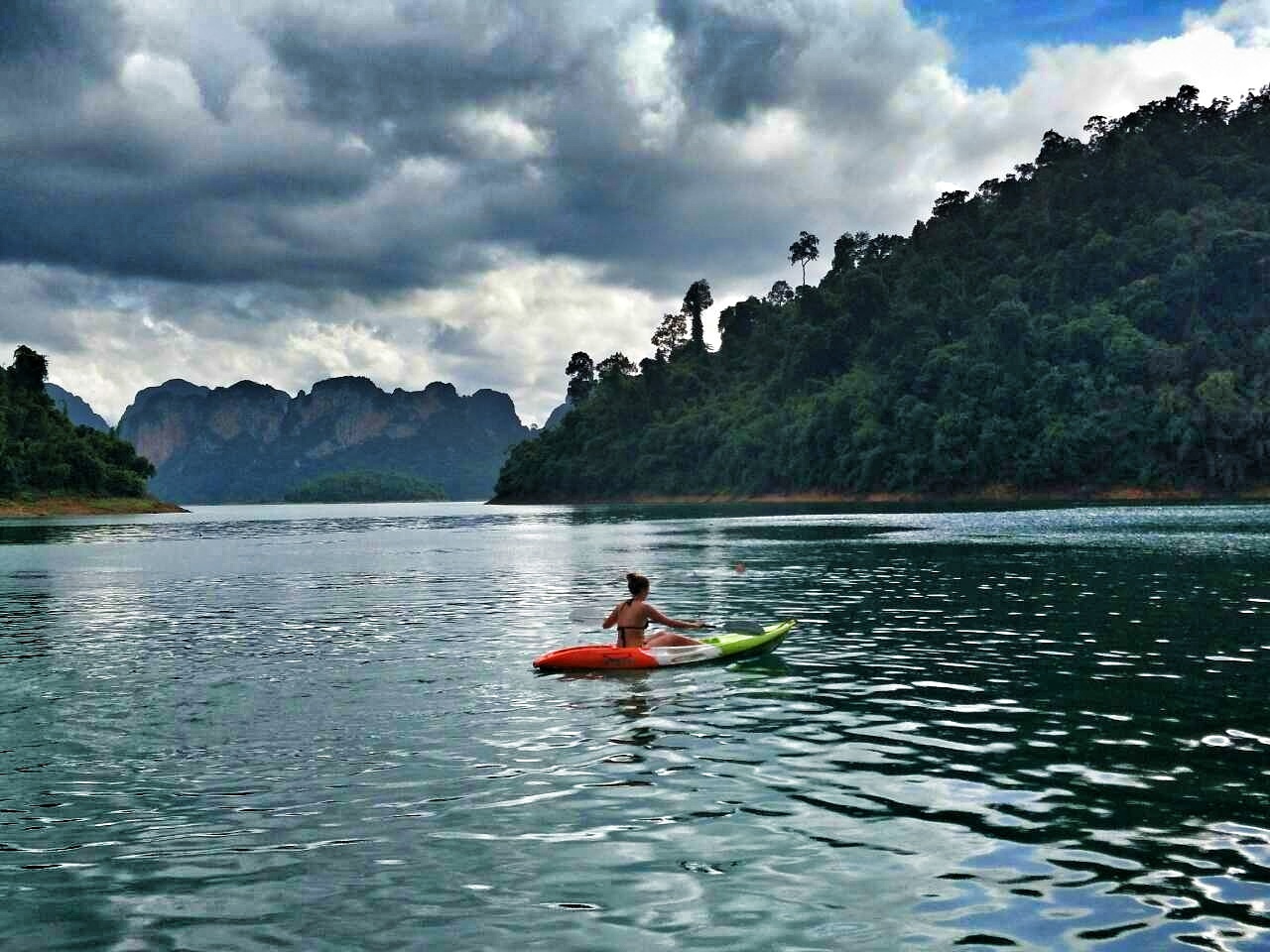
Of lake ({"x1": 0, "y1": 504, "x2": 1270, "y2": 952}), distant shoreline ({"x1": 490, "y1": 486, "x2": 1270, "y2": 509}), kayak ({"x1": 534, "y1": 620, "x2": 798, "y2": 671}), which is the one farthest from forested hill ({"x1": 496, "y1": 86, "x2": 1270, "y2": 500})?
kayak ({"x1": 534, "y1": 620, "x2": 798, "y2": 671})

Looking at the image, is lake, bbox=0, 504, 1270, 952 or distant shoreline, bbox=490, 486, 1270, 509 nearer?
lake, bbox=0, 504, 1270, 952

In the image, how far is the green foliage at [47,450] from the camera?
483ft

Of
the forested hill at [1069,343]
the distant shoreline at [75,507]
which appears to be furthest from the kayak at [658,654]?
the distant shoreline at [75,507]

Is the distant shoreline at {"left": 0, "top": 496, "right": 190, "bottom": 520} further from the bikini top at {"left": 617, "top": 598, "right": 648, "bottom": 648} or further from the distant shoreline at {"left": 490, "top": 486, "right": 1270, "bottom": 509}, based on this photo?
the bikini top at {"left": 617, "top": 598, "right": 648, "bottom": 648}

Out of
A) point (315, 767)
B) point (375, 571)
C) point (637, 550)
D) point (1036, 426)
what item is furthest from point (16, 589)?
point (1036, 426)

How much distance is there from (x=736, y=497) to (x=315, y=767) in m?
169

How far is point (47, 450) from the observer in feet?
500

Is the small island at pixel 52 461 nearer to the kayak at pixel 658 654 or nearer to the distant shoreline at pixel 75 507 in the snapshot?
the distant shoreline at pixel 75 507

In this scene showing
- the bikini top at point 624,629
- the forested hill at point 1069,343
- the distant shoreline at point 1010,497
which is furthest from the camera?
the forested hill at point 1069,343

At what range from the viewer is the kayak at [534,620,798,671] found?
19.5 metres

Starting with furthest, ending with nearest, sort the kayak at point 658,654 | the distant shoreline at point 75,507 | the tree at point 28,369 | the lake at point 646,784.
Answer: the tree at point 28,369
the distant shoreline at point 75,507
the kayak at point 658,654
the lake at point 646,784

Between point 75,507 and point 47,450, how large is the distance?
383 inches

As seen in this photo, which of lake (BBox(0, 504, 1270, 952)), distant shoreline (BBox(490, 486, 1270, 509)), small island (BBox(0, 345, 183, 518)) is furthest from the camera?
small island (BBox(0, 345, 183, 518))

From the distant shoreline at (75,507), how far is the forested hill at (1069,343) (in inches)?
4085
